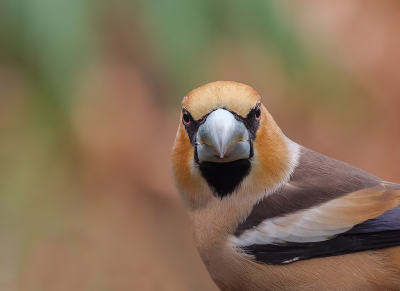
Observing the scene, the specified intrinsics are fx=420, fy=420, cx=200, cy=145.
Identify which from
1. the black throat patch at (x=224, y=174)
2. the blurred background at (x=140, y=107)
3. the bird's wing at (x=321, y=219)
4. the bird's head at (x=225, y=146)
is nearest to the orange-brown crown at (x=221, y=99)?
the bird's head at (x=225, y=146)

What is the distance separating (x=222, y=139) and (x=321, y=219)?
0.54m

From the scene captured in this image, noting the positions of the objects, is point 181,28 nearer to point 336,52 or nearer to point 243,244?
point 336,52

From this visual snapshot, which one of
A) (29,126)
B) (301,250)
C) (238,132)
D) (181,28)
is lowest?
(301,250)

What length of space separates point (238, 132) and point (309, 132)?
5.11 feet

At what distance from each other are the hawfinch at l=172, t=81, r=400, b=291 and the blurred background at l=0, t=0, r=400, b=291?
118 cm

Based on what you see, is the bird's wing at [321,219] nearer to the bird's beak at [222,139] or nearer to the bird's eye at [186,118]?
the bird's beak at [222,139]

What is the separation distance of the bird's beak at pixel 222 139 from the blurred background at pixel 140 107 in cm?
130

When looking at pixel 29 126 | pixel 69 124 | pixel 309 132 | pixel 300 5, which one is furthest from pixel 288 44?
pixel 29 126

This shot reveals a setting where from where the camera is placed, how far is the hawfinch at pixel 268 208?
5.05 feet

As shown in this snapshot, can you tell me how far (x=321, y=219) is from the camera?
1656mm

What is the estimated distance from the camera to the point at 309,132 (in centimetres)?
296

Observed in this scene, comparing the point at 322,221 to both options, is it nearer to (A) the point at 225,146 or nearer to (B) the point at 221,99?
(A) the point at 225,146

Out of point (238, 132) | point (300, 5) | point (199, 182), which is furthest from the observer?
point (300, 5)

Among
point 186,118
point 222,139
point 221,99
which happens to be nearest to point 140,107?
point 186,118
